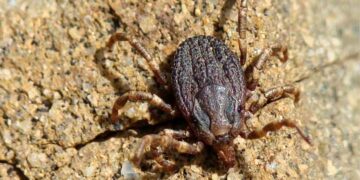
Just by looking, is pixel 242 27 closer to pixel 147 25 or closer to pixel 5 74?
pixel 147 25

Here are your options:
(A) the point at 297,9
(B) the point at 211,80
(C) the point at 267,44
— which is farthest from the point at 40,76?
(A) the point at 297,9

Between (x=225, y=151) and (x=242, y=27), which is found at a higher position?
(x=242, y=27)

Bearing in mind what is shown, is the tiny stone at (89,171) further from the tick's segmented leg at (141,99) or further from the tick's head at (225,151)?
the tick's head at (225,151)

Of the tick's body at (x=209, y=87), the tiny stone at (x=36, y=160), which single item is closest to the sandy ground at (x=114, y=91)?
the tiny stone at (x=36, y=160)

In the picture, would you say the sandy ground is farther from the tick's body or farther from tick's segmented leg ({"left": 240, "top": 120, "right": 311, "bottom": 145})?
the tick's body

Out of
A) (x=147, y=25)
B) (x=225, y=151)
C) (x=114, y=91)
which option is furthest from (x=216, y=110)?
(x=147, y=25)

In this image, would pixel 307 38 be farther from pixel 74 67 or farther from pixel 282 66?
pixel 74 67
